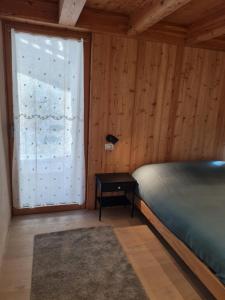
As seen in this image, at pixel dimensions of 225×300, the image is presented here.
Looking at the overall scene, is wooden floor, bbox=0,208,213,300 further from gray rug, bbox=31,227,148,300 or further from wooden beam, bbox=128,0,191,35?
wooden beam, bbox=128,0,191,35

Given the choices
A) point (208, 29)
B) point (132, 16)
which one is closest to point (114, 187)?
point (132, 16)

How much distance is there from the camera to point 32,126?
2.68m

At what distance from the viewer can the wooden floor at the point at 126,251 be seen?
6.10ft

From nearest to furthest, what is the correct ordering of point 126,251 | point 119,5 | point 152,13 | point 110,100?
1. point 152,13
2. point 126,251
3. point 119,5
4. point 110,100

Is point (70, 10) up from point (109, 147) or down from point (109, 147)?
up

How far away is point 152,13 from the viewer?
7.07 ft

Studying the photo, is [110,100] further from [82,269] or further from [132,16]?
[82,269]

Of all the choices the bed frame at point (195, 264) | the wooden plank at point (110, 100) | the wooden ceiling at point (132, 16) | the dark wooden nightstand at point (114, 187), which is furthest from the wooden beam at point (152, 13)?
Result: the bed frame at point (195, 264)

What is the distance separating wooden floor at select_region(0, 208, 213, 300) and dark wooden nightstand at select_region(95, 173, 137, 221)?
174mm

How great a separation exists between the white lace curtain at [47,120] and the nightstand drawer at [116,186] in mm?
405

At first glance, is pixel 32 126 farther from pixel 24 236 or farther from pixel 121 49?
pixel 121 49

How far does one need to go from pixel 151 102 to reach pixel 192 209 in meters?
1.59

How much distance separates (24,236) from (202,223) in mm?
1861

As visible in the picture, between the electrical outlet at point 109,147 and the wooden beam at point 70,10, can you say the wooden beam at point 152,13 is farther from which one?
the electrical outlet at point 109,147
